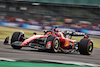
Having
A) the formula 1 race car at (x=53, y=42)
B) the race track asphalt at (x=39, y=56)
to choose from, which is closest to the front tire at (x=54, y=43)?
the formula 1 race car at (x=53, y=42)

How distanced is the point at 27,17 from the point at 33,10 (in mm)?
2016

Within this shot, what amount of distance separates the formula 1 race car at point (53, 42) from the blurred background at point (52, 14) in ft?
61.3

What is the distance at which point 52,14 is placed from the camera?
35969mm

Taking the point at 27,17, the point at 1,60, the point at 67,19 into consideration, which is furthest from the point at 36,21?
the point at 1,60

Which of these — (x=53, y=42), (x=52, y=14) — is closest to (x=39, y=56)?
(x=53, y=42)

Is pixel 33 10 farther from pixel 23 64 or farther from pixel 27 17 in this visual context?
pixel 23 64

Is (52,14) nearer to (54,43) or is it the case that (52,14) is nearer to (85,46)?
(85,46)

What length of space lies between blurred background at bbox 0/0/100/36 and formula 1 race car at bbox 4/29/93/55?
61.3ft

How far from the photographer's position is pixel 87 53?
39.2 ft

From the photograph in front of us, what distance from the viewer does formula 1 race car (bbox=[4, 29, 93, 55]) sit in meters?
11.0

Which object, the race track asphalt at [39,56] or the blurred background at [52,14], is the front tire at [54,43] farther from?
the blurred background at [52,14]

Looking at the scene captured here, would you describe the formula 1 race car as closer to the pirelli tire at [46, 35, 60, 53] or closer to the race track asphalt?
the pirelli tire at [46, 35, 60, 53]

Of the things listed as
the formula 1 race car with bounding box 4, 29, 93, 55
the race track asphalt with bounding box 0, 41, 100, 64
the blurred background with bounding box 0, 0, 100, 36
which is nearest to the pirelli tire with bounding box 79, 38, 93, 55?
the formula 1 race car with bounding box 4, 29, 93, 55

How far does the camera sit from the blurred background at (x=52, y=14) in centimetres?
3192
